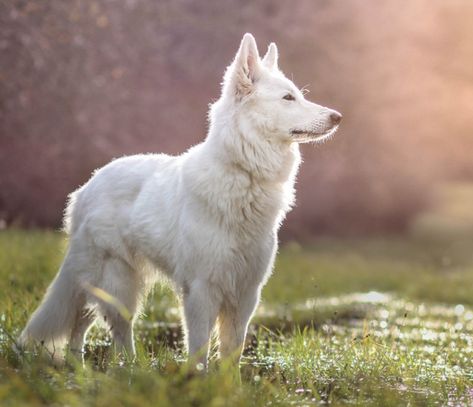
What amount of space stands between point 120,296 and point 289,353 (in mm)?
1295

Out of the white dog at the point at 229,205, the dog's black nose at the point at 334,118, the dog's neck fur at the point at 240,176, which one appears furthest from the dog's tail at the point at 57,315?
the dog's black nose at the point at 334,118

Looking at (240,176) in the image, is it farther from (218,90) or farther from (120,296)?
(218,90)

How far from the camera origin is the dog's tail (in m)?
5.41

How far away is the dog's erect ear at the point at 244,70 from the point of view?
16.1 ft

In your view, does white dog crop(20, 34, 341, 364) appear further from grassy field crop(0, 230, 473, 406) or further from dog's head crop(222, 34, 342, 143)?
grassy field crop(0, 230, 473, 406)

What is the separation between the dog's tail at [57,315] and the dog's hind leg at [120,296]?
245 millimetres

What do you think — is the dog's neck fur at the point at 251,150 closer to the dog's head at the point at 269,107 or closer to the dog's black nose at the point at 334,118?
the dog's head at the point at 269,107

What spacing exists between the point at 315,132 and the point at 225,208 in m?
0.77

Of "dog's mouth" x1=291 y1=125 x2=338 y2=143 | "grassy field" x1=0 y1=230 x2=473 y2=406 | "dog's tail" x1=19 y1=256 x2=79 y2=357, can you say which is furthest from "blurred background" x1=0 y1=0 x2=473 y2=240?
"dog's mouth" x1=291 y1=125 x2=338 y2=143

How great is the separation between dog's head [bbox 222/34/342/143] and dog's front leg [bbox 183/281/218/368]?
106 centimetres

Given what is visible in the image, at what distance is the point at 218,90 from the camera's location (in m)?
19.2

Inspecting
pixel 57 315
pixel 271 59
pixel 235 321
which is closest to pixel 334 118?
pixel 271 59

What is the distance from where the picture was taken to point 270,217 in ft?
16.1

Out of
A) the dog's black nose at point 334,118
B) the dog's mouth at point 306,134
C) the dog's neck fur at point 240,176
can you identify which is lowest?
the dog's neck fur at point 240,176
